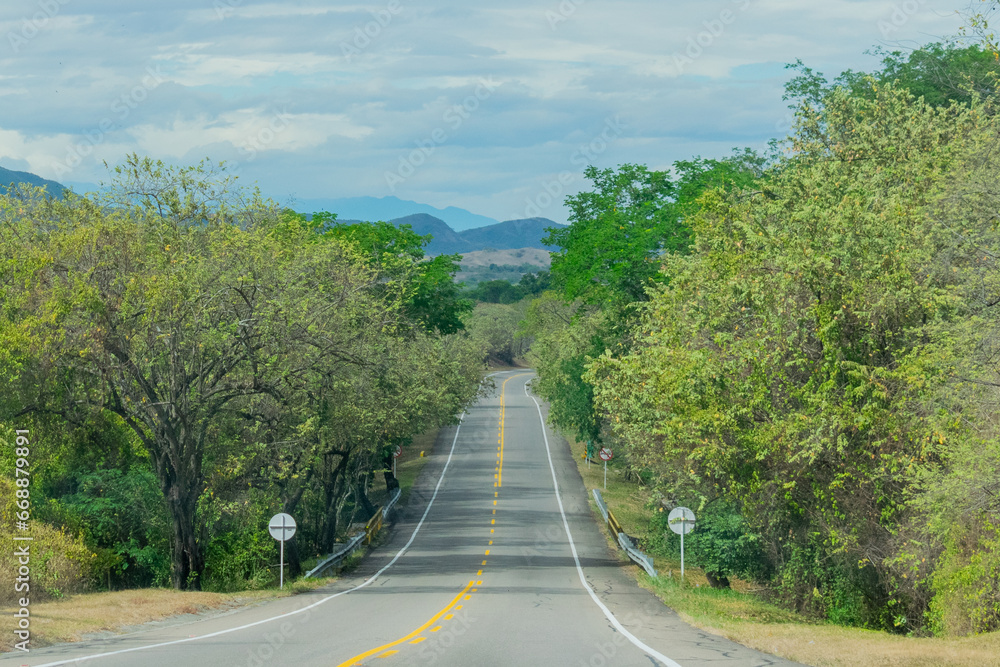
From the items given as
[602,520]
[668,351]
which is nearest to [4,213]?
[668,351]

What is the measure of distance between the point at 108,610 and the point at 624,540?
81.1ft

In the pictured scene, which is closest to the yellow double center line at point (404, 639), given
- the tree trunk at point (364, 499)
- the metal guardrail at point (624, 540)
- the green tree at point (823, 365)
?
the green tree at point (823, 365)

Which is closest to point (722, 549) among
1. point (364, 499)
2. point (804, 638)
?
point (804, 638)

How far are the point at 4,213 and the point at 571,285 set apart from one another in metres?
29.6

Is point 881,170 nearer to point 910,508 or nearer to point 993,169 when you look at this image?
point 993,169

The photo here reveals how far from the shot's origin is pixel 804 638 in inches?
618

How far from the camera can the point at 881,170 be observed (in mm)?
23547

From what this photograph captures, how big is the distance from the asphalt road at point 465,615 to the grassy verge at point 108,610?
0.57m

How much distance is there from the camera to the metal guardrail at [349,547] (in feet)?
105

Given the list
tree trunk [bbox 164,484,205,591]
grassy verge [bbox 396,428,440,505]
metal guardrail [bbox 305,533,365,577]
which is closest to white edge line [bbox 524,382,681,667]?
metal guardrail [bbox 305,533,365,577]

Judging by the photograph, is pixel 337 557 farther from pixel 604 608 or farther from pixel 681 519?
pixel 604 608

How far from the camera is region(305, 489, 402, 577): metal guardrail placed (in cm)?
3205

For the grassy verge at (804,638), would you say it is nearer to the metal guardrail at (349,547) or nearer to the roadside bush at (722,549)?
the roadside bush at (722,549)

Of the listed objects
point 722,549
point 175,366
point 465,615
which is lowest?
point 722,549
